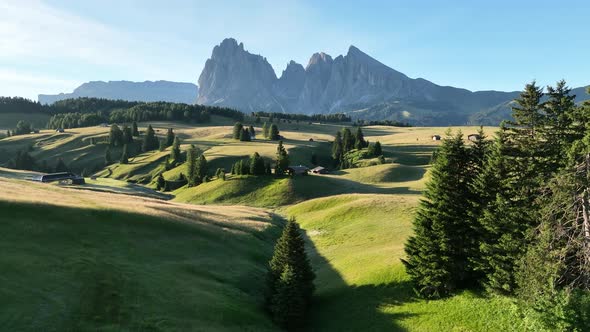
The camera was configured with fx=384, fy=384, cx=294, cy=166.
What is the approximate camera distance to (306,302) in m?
36.8

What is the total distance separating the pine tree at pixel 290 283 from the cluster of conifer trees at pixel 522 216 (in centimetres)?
1009

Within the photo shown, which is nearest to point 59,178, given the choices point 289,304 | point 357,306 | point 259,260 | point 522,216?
point 259,260

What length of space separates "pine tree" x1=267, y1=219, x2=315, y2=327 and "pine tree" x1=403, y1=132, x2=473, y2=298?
35.3 feet

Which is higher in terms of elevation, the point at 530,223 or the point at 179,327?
the point at 530,223

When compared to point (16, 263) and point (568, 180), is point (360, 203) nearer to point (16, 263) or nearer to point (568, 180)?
point (568, 180)

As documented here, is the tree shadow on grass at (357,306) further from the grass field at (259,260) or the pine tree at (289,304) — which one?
the pine tree at (289,304)

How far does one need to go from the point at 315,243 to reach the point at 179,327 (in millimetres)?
36536

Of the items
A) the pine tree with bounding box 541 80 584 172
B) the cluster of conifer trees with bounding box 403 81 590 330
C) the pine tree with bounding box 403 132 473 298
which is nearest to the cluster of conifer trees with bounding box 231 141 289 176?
the cluster of conifer trees with bounding box 403 81 590 330

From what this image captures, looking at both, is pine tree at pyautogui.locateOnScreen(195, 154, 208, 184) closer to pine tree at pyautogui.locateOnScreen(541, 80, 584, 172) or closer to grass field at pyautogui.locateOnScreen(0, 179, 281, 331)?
grass field at pyautogui.locateOnScreen(0, 179, 281, 331)

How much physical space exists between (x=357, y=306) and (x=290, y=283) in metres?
6.94

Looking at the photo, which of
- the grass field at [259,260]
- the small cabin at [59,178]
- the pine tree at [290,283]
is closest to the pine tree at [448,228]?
the grass field at [259,260]

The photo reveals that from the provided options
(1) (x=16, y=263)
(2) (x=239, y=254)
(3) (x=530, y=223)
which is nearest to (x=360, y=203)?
(2) (x=239, y=254)

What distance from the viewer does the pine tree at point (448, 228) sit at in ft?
→ 110

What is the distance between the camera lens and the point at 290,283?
115 feet
